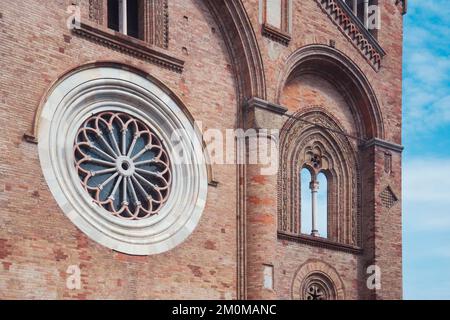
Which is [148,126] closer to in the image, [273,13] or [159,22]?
[159,22]

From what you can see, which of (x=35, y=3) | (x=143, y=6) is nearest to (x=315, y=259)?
(x=143, y=6)

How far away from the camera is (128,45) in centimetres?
1708

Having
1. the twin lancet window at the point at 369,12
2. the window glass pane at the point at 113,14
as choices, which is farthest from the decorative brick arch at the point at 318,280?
the window glass pane at the point at 113,14

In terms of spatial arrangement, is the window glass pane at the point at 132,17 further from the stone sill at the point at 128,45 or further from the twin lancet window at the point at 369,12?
the twin lancet window at the point at 369,12

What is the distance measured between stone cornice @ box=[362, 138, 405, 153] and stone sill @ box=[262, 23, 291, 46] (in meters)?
3.44

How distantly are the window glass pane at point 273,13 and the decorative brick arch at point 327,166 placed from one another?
2.24m

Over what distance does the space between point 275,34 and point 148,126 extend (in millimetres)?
4008

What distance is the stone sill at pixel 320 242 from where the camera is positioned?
19156 mm

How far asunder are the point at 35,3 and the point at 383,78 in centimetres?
979

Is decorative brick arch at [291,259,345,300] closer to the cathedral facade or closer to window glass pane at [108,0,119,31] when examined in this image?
the cathedral facade

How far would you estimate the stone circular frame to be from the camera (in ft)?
51.1

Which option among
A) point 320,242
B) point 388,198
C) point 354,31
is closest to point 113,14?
point 354,31
